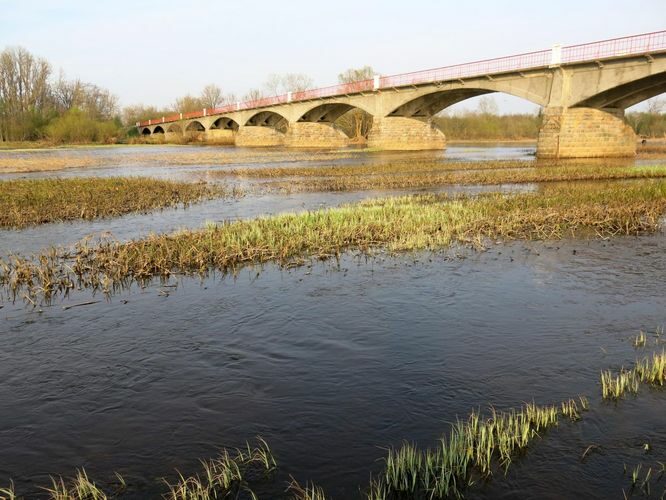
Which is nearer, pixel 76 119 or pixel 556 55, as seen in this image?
pixel 556 55

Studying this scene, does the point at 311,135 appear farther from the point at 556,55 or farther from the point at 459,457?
the point at 459,457

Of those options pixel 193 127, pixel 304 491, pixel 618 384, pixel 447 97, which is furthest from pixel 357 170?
pixel 193 127

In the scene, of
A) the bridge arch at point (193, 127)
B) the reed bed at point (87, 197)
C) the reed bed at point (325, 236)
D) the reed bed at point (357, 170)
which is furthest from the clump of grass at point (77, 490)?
the bridge arch at point (193, 127)

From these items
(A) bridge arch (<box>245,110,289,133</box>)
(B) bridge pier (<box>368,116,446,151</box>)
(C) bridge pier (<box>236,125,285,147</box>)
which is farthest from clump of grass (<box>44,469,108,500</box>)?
(C) bridge pier (<box>236,125,285,147</box>)

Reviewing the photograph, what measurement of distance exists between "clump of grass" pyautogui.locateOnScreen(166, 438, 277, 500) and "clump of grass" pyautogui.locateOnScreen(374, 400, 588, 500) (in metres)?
0.98

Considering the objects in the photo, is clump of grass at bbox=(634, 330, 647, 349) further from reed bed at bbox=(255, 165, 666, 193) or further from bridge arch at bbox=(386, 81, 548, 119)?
bridge arch at bbox=(386, 81, 548, 119)

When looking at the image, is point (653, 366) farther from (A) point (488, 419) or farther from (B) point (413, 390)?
(B) point (413, 390)

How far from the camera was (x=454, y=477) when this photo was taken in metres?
4.25

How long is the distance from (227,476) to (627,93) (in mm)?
44441

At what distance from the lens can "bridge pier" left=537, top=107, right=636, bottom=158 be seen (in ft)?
135

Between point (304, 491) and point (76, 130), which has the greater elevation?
point (76, 130)

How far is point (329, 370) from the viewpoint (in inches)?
249

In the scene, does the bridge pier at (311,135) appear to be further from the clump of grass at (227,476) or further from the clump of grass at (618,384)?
the clump of grass at (227,476)

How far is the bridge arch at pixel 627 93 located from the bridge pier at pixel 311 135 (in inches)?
1809
